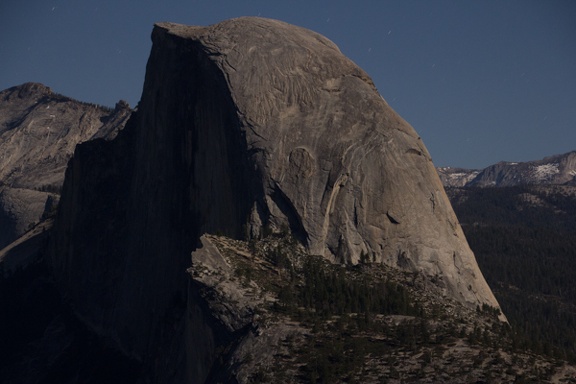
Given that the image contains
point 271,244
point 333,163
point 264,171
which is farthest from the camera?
point 333,163

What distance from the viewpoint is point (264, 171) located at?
121 meters

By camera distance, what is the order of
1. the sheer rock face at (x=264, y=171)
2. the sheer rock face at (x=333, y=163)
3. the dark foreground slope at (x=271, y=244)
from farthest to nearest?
the sheer rock face at (x=264, y=171) < the sheer rock face at (x=333, y=163) < the dark foreground slope at (x=271, y=244)

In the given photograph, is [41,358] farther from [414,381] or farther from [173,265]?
[414,381]

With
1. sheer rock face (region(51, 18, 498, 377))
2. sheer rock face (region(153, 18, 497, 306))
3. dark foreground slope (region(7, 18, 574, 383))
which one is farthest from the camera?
sheer rock face (region(51, 18, 498, 377))

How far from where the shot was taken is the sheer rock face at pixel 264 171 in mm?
119688

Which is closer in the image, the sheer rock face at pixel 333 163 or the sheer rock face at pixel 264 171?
the sheer rock face at pixel 333 163

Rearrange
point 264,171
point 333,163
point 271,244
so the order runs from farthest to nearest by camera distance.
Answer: point 333,163 < point 264,171 < point 271,244

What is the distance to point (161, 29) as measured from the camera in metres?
148

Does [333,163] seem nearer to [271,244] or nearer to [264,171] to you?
[264,171]

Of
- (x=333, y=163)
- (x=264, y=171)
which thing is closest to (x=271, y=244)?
(x=264, y=171)

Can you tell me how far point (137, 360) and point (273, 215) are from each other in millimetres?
36029

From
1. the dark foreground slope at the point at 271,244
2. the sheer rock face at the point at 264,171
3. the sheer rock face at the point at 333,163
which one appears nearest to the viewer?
the dark foreground slope at the point at 271,244

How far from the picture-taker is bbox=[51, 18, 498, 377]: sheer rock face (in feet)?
393

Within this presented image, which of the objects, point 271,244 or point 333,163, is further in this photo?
point 333,163
